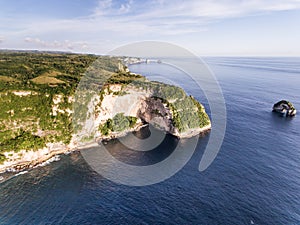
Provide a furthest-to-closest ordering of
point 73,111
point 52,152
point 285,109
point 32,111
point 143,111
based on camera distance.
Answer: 1. point 285,109
2. point 143,111
3. point 73,111
4. point 32,111
5. point 52,152

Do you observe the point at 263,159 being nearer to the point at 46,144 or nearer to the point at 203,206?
the point at 203,206

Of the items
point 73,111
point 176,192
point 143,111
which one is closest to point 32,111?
point 73,111

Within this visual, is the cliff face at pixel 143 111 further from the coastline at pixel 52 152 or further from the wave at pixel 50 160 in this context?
the wave at pixel 50 160

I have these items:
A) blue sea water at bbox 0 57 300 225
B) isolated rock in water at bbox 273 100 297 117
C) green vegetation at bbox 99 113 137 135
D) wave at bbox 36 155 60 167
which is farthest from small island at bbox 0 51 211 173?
isolated rock in water at bbox 273 100 297 117

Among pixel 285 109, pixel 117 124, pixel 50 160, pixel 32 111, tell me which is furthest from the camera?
pixel 285 109

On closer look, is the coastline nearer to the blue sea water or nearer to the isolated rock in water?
the blue sea water

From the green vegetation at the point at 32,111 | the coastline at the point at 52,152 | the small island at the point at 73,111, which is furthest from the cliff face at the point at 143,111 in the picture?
the green vegetation at the point at 32,111

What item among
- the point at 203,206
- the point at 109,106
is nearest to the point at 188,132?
the point at 109,106

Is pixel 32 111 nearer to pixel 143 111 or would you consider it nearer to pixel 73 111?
pixel 73 111
